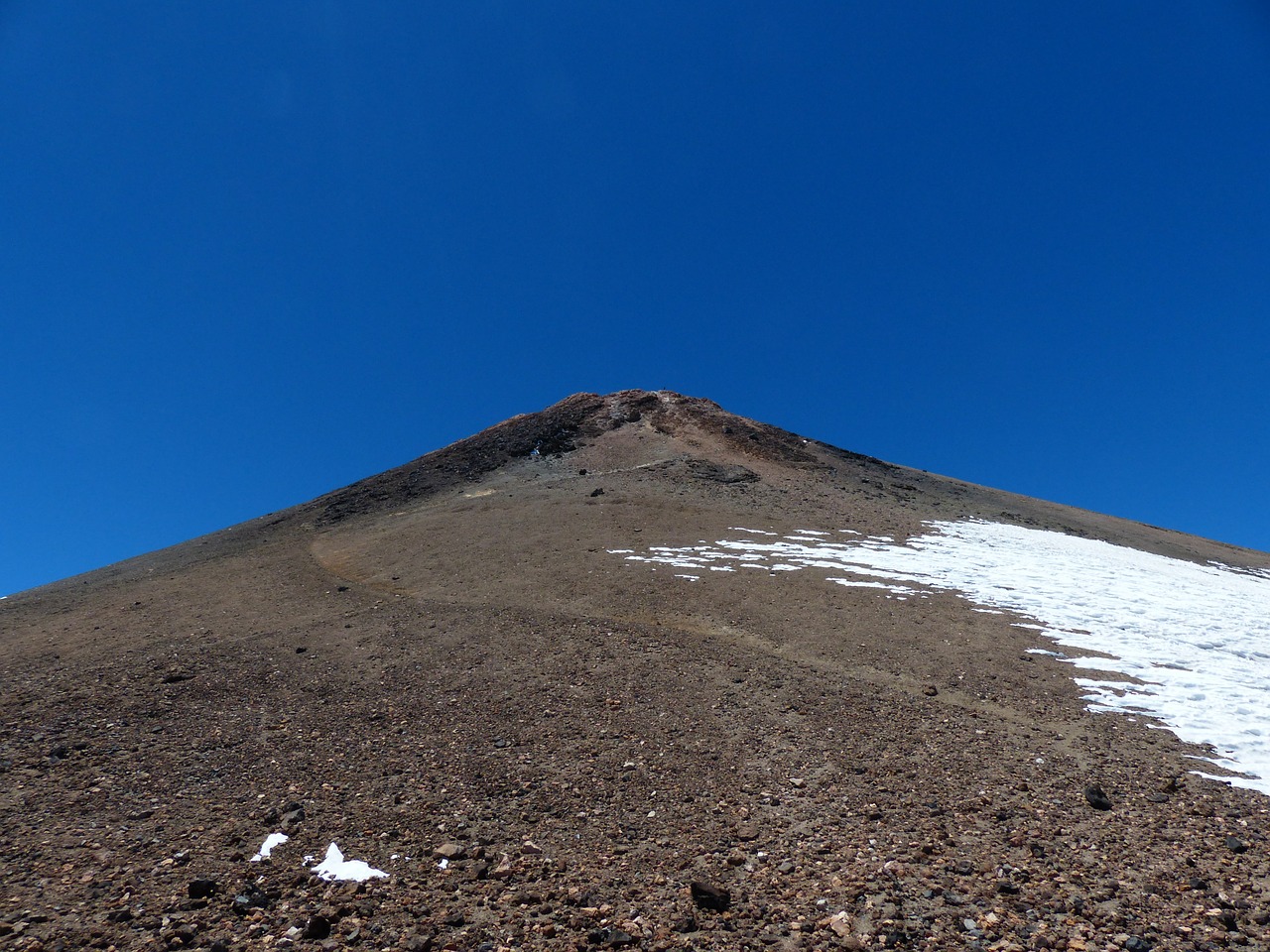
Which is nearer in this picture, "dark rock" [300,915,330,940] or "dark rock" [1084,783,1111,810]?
"dark rock" [300,915,330,940]

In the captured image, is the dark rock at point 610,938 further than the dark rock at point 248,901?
No

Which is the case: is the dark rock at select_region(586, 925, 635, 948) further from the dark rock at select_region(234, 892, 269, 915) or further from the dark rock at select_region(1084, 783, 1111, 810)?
the dark rock at select_region(1084, 783, 1111, 810)

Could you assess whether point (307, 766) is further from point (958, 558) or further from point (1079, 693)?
point (958, 558)

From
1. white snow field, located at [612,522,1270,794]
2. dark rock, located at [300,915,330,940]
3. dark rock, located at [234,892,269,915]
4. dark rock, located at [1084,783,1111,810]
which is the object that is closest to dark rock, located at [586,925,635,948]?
dark rock, located at [300,915,330,940]

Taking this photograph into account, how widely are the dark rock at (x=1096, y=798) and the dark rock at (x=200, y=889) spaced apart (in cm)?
835

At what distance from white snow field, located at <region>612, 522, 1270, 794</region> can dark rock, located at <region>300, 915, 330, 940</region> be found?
30.0ft

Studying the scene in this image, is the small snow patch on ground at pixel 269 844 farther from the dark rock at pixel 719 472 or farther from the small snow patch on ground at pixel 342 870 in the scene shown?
the dark rock at pixel 719 472

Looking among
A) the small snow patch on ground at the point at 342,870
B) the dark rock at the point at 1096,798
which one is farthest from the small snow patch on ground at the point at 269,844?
the dark rock at the point at 1096,798

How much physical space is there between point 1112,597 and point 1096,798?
1031 cm

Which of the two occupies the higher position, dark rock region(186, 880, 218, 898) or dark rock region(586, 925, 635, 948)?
dark rock region(586, 925, 635, 948)

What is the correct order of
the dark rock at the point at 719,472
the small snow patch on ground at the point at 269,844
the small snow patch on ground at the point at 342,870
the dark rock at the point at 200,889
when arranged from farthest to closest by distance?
the dark rock at the point at 719,472 → the small snow patch on ground at the point at 269,844 → the small snow patch on ground at the point at 342,870 → the dark rock at the point at 200,889

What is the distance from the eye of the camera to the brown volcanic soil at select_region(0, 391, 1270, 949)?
5.23 m

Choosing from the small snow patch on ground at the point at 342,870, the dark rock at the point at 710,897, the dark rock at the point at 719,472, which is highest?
the dark rock at the point at 719,472

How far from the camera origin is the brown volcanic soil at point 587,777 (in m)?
5.23
